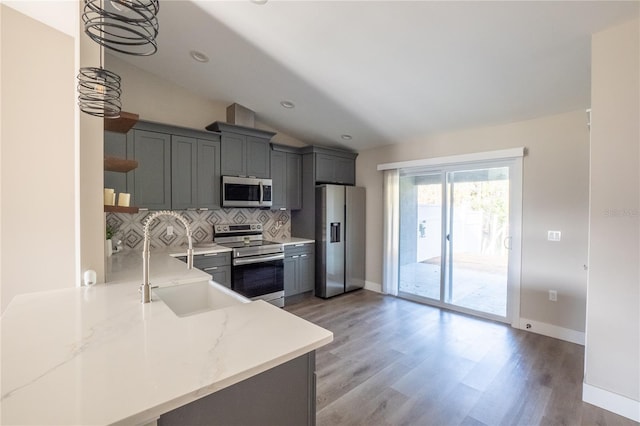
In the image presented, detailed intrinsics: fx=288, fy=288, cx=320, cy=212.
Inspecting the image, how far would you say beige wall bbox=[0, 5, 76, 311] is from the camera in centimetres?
202

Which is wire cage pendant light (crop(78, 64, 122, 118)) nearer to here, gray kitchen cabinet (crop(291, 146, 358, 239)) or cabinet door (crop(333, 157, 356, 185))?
gray kitchen cabinet (crop(291, 146, 358, 239))

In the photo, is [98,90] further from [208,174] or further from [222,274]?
[222,274]

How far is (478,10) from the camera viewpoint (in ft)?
6.61

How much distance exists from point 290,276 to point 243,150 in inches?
75.7

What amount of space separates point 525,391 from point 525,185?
2.20m

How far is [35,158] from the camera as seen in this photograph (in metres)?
2.05

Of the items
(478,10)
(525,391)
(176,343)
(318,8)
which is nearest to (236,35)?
(318,8)

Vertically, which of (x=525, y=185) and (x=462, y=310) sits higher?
(x=525, y=185)

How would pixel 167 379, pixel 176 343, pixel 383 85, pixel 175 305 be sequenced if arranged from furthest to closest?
pixel 383 85
pixel 175 305
pixel 176 343
pixel 167 379

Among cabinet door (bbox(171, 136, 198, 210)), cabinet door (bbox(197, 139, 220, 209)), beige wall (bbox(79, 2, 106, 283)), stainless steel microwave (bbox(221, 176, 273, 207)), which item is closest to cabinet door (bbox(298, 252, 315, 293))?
stainless steel microwave (bbox(221, 176, 273, 207))

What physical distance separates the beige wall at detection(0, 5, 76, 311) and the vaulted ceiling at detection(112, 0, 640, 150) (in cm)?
99

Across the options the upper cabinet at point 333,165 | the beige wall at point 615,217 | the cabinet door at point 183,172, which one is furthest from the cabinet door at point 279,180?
the beige wall at point 615,217

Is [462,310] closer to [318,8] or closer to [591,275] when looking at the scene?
[591,275]

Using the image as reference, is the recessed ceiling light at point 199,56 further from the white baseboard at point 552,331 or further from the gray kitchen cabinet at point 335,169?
the white baseboard at point 552,331
